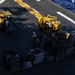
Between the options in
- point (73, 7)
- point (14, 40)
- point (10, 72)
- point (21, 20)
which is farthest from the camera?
point (73, 7)

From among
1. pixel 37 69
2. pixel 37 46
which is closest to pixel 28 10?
pixel 37 46

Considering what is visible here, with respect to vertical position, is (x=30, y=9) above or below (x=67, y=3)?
above

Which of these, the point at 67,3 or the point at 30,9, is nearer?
the point at 30,9

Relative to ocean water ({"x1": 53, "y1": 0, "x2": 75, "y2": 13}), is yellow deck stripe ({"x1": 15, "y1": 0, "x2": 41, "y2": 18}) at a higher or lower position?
higher

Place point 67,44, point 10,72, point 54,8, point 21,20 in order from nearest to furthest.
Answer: point 10,72 < point 67,44 < point 21,20 < point 54,8

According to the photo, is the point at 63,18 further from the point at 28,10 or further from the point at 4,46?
the point at 4,46

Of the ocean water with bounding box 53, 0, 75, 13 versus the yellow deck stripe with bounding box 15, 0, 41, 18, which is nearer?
the yellow deck stripe with bounding box 15, 0, 41, 18

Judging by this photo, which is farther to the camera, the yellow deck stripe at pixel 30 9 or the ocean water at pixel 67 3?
the ocean water at pixel 67 3

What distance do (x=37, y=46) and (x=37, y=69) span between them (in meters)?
4.71

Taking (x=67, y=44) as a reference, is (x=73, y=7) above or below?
below

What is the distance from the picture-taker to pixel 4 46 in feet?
131

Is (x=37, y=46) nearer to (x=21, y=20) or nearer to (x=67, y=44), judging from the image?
(x=67, y=44)

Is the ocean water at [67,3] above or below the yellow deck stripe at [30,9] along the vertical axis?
below

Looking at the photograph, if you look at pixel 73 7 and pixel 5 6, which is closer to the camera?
pixel 5 6
